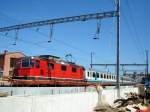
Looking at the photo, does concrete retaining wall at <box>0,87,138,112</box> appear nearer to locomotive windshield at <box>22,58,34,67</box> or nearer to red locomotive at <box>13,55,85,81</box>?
red locomotive at <box>13,55,85,81</box>

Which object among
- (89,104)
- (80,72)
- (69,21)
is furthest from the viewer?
(80,72)

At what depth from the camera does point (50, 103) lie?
11.7 meters

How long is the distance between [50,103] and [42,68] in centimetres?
1410

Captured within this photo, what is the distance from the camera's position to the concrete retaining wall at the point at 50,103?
30.3ft

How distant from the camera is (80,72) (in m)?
35.0

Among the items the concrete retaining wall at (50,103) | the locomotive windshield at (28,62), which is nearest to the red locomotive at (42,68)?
the locomotive windshield at (28,62)

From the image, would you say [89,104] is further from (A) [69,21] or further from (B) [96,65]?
(B) [96,65]

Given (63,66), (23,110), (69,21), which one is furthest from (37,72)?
(23,110)

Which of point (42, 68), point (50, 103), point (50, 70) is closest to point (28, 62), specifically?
point (42, 68)

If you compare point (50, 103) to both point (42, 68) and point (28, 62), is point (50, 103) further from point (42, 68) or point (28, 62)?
point (42, 68)

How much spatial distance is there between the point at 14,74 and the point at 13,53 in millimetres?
39082

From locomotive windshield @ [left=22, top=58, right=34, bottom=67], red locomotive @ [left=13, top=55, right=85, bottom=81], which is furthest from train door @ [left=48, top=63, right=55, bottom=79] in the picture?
locomotive windshield @ [left=22, top=58, right=34, bottom=67]

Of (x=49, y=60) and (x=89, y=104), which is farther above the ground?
(x=49, y=60)

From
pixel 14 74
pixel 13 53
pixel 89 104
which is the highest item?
pixel 13 53
